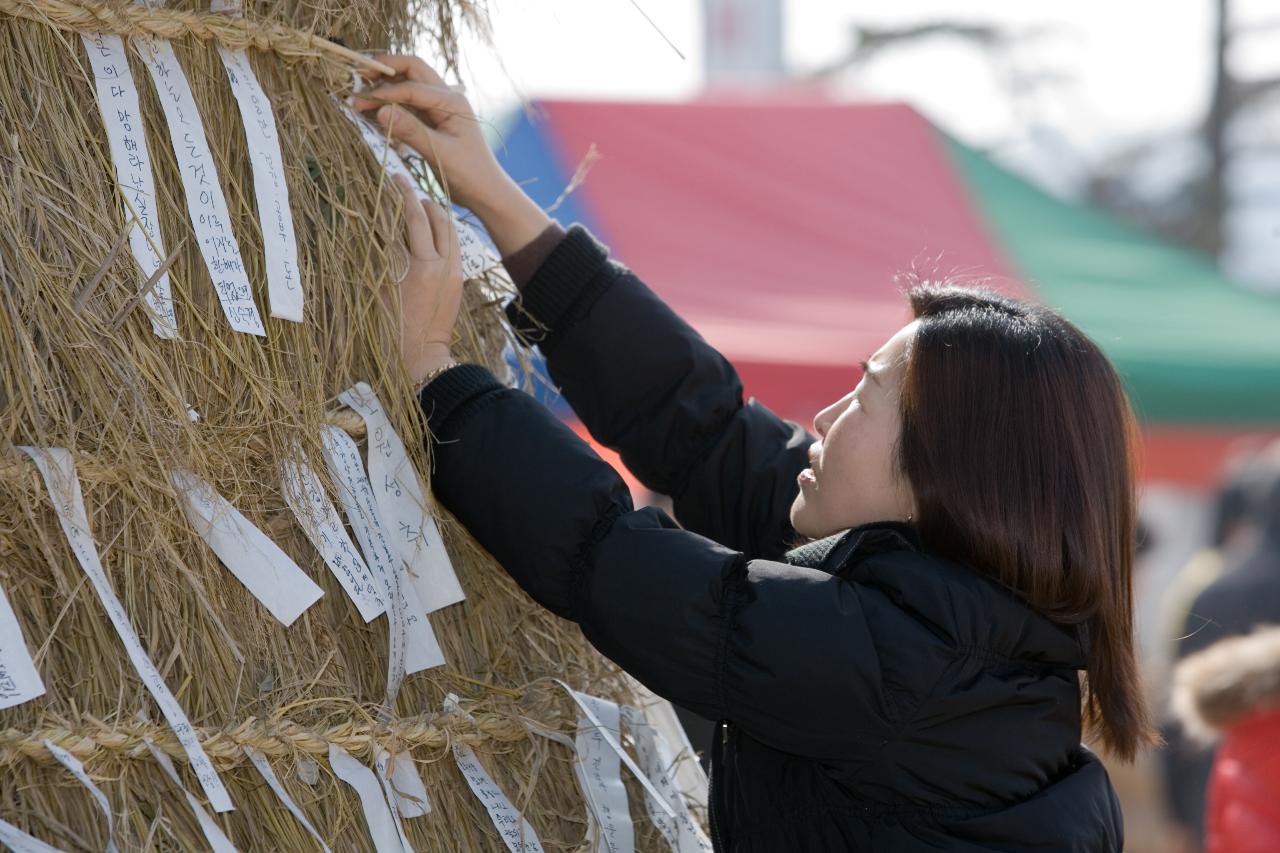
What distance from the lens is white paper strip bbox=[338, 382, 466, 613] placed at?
3.98 feet

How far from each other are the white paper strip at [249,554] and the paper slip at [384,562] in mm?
71

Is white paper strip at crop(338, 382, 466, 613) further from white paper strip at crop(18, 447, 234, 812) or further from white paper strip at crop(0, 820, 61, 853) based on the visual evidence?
white paper strip at crop(0, 820, 61, 853)

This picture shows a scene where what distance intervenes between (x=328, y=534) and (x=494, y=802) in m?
0.27

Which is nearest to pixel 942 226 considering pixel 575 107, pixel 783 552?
pixel 575 107

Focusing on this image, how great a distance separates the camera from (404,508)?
4.02 ft

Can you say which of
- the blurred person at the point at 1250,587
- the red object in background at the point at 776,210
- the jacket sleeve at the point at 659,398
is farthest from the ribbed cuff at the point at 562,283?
the red object in background at the point at 776,210

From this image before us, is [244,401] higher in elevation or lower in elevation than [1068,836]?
higher

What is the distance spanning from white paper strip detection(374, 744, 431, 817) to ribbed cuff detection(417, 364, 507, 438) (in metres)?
0.28

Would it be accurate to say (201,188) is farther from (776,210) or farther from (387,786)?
(776,210)

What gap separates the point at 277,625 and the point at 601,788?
0.33 meters

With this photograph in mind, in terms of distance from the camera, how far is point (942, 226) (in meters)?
4.22

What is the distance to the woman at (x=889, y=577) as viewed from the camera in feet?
3.65

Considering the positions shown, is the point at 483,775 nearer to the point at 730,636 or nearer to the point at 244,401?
the point at 730,636

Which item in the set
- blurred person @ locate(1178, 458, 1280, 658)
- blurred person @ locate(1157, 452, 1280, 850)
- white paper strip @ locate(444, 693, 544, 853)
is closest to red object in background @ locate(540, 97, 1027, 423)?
→ blurred person @ locate(1157, 452, 1280, 850)
